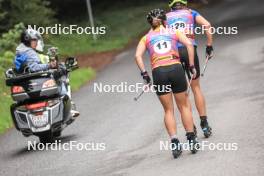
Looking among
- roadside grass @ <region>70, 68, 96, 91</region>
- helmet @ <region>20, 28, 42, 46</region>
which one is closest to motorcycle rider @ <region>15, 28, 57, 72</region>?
helmet @ <region>20, 28, 42, 46</region>

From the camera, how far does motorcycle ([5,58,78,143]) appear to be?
45.7 feet

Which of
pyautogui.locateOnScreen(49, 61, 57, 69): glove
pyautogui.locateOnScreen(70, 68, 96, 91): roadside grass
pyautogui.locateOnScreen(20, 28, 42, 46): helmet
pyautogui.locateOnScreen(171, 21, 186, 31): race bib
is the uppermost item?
pyautogui.locateOnScreen(70, 68, 96, 91): roadside grass

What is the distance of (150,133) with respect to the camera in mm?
13703

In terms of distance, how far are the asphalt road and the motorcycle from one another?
0.47 m

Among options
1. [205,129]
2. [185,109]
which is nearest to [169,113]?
[185,109]

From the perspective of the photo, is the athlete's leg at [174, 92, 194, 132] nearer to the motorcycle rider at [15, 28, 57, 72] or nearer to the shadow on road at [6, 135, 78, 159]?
the shadow on road at [6, 135, 78, 159]

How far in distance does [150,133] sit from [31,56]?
8.39 feet

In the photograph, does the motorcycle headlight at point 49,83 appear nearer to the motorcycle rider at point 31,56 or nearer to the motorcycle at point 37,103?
the motorcycle at point 37,103

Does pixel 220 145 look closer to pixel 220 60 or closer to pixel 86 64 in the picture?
pixel 220 60

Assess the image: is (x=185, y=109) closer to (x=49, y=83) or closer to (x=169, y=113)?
(x=169, y=113)

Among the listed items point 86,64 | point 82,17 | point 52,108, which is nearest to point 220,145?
point 52,108

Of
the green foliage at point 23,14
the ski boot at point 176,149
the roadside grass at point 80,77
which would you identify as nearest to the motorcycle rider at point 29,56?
the ski boot at point 176,149

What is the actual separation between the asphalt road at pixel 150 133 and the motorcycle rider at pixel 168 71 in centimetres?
39

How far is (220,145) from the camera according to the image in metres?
11.2
